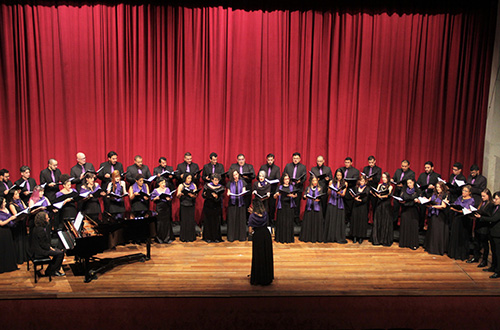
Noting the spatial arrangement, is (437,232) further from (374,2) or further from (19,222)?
(19,222)

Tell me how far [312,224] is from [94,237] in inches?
170

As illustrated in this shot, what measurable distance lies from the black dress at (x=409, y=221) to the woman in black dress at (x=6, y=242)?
23.2 ft

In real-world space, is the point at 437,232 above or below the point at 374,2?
below

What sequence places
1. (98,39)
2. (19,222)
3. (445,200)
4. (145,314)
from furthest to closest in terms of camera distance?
(98,39)
(445,200)
(19,222)
(145,314)

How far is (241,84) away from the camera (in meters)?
9.85

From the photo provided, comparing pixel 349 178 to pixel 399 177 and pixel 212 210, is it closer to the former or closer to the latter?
pixel 399 177

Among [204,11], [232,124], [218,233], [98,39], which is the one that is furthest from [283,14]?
[218,233]

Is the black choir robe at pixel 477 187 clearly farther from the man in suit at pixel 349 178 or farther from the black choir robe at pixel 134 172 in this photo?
the black choir robe at pixel 134 172

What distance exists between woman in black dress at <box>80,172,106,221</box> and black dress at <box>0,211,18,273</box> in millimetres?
1469

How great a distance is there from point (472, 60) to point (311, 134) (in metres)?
3.99

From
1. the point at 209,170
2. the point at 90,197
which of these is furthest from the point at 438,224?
the point at 90,197

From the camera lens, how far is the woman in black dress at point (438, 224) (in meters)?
8.20

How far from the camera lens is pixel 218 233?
8.82m

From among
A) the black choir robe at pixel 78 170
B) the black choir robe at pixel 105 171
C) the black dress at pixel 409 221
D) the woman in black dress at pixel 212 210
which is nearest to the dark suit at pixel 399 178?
the black dress at pixel 409 221
